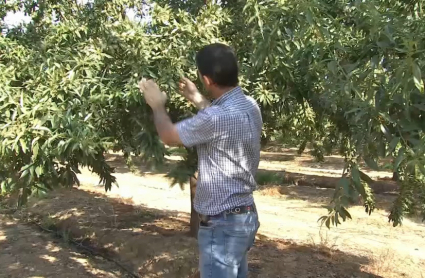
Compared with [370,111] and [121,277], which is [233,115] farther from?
[121,277]

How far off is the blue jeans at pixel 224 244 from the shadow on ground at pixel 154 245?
2.31 meters

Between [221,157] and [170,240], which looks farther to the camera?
[170,240]

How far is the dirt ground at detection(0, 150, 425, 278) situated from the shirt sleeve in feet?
4.38

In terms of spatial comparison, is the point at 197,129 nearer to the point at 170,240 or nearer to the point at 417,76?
the point at 417,76

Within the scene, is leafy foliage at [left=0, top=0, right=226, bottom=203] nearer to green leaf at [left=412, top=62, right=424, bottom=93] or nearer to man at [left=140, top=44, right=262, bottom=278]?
man at [left=140, top=44, right=262, bottom=278]

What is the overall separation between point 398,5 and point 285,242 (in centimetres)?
520

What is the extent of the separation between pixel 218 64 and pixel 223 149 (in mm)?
378

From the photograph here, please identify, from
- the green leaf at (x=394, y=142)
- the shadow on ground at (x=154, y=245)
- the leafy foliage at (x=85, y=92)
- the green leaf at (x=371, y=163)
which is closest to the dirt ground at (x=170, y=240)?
the shadow on ground at (x=154, y=245)

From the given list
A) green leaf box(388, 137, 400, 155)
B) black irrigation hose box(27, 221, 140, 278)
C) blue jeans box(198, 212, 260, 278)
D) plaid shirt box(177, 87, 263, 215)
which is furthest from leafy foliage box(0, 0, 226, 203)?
black irrigation hose box(27, 221, 140, 278)

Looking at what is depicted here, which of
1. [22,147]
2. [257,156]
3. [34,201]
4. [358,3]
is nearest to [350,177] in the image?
[257,156]

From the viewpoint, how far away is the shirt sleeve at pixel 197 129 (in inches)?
86.5

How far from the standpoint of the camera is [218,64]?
7.30ft

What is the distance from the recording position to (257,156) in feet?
7.95

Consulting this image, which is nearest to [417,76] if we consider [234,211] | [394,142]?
[394,142]
